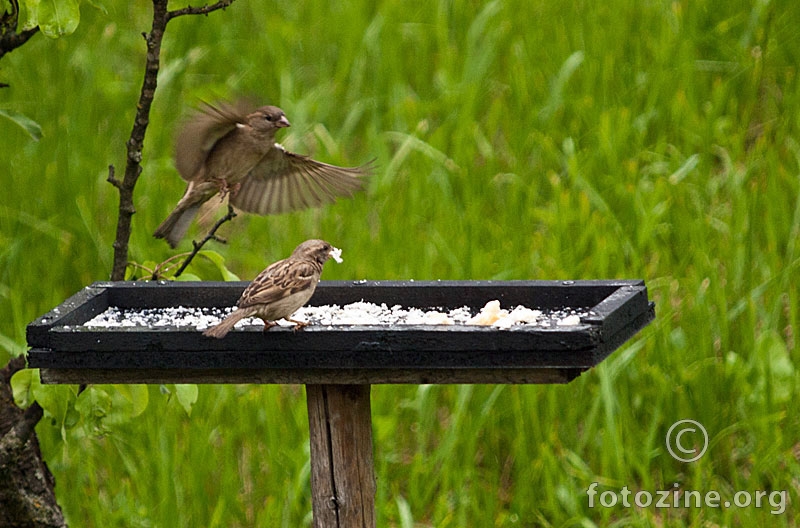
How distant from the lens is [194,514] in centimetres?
374

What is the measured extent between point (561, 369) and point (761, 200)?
2728mm

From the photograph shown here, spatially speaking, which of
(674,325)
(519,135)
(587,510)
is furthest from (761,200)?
(587,510)

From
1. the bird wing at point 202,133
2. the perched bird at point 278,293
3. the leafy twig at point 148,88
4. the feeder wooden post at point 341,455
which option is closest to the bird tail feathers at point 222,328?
the perched bird at point 278,293

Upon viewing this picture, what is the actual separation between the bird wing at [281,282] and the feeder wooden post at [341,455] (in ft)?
0.83

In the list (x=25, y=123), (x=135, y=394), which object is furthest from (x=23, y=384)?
(x=25, y=123)

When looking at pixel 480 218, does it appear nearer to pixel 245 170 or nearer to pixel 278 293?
pixel 245 170

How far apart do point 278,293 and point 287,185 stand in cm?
124

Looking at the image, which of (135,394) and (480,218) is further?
(480,218)

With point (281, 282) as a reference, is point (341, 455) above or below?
below

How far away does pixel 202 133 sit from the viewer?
11.4 ft

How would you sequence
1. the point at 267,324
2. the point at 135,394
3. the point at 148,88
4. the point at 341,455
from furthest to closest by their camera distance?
1. the point at 148,88
2. the point at 135,394
3. the point at 341,455
4. the point at 267,324

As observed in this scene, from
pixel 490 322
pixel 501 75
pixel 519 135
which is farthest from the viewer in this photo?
pixel 501 75

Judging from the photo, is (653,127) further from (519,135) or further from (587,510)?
(587,510)

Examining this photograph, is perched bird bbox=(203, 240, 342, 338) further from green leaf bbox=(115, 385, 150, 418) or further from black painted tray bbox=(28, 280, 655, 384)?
green leaf bbox=(115, 385, 150, 418)
